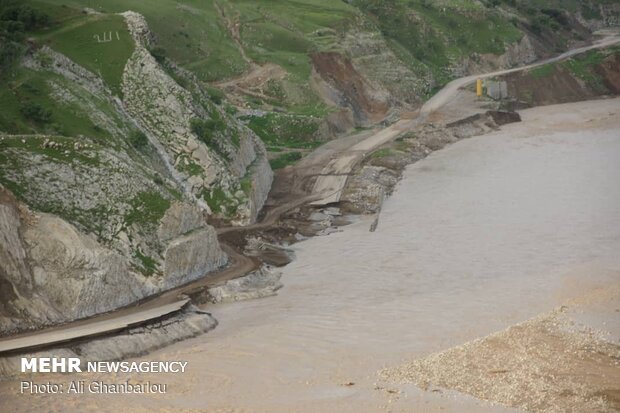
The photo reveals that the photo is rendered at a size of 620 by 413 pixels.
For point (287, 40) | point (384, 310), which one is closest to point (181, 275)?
point (384, 310)

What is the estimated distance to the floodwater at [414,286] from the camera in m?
36.5

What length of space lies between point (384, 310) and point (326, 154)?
3262 cm

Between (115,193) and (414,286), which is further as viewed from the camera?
(414,286)

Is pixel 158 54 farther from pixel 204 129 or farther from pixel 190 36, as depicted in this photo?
pixel 190 36

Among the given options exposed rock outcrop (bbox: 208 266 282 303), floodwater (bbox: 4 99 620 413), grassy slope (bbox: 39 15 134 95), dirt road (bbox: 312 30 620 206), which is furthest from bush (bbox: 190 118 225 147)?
exposed rock outcrop (bbox: 208 266 282 303)

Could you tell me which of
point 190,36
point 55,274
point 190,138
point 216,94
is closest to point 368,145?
point 216,94

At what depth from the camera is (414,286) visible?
5022 cm

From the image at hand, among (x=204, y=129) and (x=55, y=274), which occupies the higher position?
(x=204, y=129)

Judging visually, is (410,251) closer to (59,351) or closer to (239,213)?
(239,213)

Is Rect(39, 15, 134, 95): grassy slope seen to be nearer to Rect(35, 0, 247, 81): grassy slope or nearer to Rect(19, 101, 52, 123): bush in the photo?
Rect(19, 101, 52, 123): bush

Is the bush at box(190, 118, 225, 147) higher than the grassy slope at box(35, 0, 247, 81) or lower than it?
lower

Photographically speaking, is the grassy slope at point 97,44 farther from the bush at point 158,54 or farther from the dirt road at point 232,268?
the dirt road at point 232,268

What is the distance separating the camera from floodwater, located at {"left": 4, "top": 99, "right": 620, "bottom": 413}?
1436 inches

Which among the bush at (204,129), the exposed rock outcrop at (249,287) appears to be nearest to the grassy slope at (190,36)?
the bush at (204,129)
